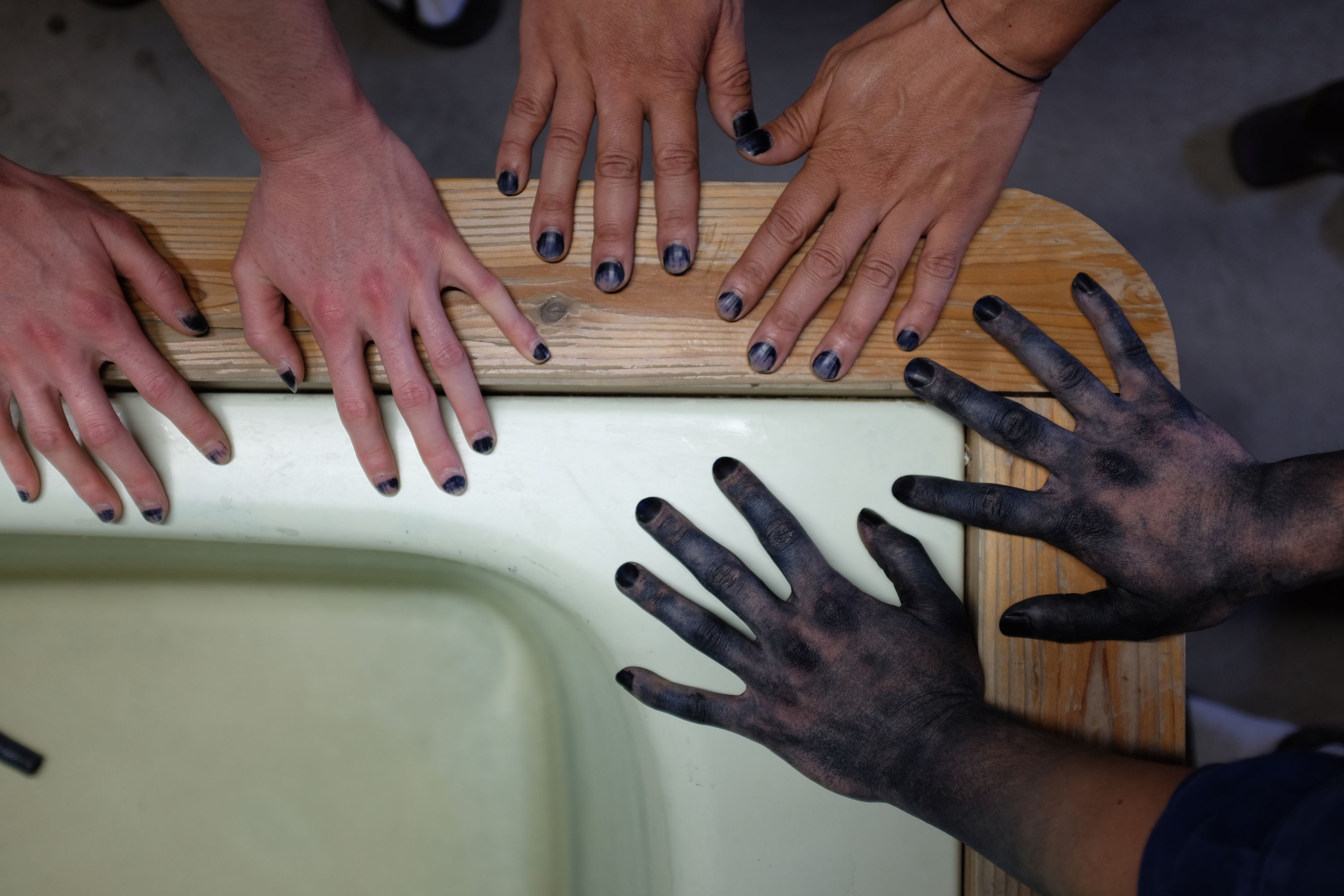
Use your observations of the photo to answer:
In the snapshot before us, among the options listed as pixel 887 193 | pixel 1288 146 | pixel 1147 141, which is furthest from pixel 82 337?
pixel 1288 146

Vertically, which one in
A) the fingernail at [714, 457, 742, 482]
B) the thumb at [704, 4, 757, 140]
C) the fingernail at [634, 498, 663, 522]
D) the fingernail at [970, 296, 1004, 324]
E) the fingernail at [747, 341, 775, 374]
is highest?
the thumb at [704, 4, 757, 140]

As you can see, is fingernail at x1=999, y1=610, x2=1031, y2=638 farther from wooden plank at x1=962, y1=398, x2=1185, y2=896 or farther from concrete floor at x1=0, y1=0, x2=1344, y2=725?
concrete floor at x1=0, y1=0, x2=1344, y2=725

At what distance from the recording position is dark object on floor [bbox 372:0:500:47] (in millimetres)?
1190

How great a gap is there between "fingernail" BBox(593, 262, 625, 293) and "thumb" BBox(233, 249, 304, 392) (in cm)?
21

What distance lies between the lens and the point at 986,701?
0.48 metres

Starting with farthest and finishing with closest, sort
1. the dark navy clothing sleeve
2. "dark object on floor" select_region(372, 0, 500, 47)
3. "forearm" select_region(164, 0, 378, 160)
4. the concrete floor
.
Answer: "dark object on floor" select_region(372, 0, 500, 47) < the concrete floor < "forearm" select_region(164, 0, 378, 160) < the dark navy clothing sleeve

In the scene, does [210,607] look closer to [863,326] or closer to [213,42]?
[213,42]

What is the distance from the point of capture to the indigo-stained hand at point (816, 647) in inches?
17.9

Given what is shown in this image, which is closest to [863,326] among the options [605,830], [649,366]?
[649,366]

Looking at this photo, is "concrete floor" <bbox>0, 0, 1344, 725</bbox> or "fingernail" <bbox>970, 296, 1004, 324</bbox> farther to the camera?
"concrete floor" <bbox>0, 0, 1344, 725</bbox>

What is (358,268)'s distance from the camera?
48 cm

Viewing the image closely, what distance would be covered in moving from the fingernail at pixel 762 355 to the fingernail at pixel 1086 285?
0.21 m

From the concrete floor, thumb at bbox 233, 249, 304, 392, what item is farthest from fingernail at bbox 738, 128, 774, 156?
the concrete floor

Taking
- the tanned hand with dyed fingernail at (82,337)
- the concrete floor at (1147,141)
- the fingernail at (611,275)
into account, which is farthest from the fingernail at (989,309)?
the concrete floor at (1147,141)
